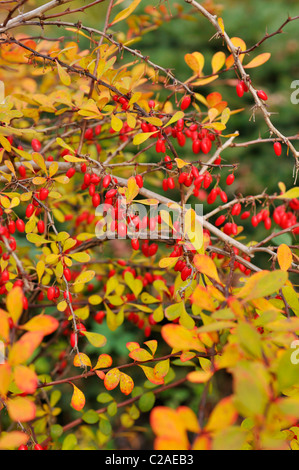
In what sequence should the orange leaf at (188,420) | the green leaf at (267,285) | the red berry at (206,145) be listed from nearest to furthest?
the orange leaf at (188,420)
the green leaf at (267,285)
the red berry at (206,145)

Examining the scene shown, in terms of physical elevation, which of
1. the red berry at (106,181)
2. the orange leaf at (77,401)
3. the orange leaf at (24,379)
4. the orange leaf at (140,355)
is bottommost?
the orange leaf at (77,401)

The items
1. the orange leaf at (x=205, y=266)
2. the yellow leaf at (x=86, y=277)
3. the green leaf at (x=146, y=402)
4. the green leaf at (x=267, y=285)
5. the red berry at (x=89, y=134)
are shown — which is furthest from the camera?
the red berry at (x=89, y=134)

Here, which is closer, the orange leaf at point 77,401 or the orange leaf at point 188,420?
the orange leaf at point 188,420

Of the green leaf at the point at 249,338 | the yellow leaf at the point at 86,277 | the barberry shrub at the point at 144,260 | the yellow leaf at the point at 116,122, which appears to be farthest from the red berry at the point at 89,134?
the green leaf at the point at 249,338

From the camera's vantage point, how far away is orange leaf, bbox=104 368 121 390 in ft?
2.80

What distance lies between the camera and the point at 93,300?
1136mm

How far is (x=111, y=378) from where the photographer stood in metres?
0.86

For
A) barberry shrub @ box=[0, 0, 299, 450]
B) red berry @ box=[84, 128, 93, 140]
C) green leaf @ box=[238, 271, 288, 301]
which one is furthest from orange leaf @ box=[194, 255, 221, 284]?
red berry @ box=[84, 128, 93, 140]

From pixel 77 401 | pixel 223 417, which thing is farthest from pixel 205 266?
pixel 77 401

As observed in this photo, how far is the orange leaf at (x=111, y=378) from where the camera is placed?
852 mm

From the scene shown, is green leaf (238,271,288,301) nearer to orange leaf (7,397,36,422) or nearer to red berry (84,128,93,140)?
orange leaf (7,397,36,422)

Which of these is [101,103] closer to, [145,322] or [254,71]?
[145,322]

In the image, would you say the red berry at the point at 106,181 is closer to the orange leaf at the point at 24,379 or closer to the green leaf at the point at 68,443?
the orange leaf at the point at 24,379
